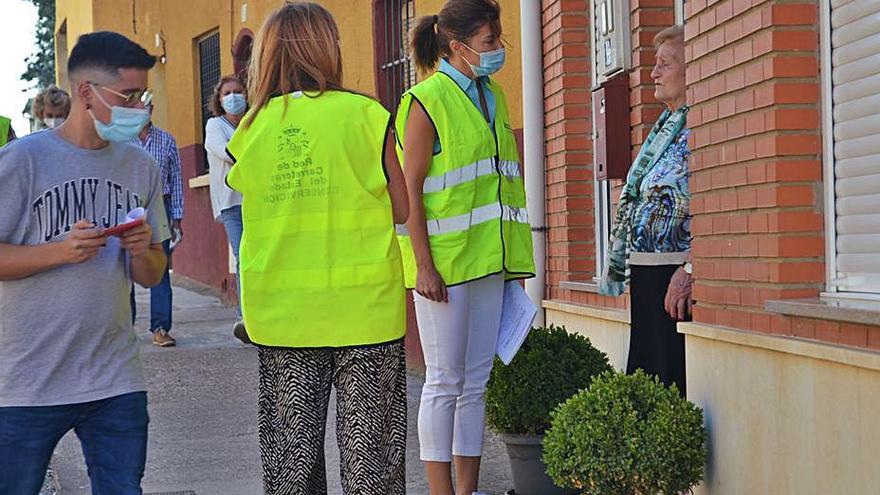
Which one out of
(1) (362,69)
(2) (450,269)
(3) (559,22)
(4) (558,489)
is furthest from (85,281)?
(1) (362,69)

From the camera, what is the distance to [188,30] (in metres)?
17.5

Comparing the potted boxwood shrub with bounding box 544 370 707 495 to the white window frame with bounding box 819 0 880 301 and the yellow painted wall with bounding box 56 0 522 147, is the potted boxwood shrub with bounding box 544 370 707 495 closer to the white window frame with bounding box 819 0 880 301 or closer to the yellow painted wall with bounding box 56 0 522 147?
the white window frame with bounding box 819 0 880 301

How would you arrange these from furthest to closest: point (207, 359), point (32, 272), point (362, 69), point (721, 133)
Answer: point (362, 69) → point (207, 359) → point (721, 133) → point (32, 272)

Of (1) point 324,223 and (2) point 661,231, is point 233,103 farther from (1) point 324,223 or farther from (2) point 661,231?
(1) point 324,223

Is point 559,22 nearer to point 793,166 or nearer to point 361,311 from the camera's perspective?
point 793,166

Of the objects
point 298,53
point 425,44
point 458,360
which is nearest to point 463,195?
point 458,360

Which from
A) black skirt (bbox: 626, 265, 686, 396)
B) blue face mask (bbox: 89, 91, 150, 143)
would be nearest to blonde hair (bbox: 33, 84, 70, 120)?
black skirt (bbox: 626, 265, 686, 396)

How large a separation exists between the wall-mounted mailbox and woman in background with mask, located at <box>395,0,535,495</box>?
1.01 metres

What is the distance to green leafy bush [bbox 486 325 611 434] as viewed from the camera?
571cm

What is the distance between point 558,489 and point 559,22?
2.67 m

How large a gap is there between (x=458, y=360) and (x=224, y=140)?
467 centimetres

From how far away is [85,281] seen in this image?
388cm

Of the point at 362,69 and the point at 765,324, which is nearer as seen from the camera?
the point at 765,324

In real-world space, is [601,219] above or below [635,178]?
below
